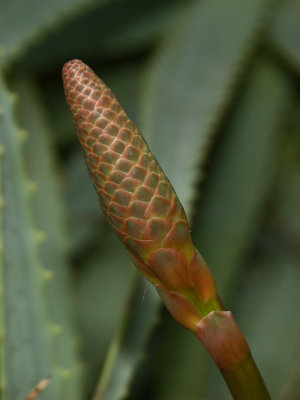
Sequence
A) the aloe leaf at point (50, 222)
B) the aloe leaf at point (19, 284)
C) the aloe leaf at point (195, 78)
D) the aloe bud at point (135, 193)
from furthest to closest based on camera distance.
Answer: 1. the aloe leaf at point (195, 78)
2. the aloe leaf at point (50, 222)
3. the aloe leaf at point (19, 284)
4. the aloe bud at point (135, 193)

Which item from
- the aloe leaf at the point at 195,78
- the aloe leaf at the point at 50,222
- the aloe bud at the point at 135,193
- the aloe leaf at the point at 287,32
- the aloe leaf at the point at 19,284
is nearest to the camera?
the aloe bud at the point at 135,193

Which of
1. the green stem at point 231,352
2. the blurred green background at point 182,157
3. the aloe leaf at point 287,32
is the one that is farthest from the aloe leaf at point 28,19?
the green stem at point 231,352

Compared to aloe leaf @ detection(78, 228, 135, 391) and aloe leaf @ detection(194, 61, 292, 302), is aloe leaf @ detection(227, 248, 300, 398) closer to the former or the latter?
aloe leaf @ detection(194, 61, 292, 302)

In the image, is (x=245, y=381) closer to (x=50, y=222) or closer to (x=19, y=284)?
(x=19, y=284)

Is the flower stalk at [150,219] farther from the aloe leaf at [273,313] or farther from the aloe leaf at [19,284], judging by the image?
the aloe leaf at [273,313]

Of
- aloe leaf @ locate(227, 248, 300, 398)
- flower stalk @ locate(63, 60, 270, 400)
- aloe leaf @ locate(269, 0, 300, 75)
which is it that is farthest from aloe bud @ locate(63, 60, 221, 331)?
aloe leaf @ locate(269, 0, 300, 75)
